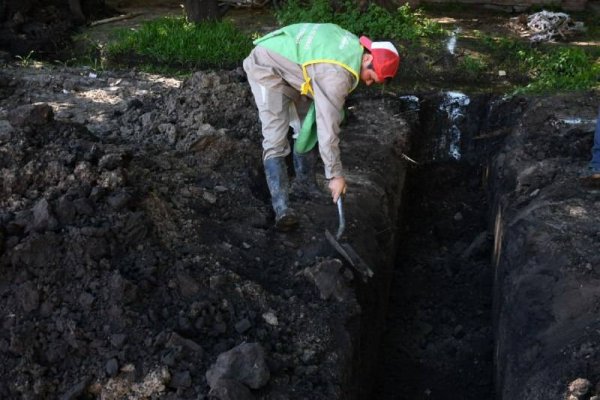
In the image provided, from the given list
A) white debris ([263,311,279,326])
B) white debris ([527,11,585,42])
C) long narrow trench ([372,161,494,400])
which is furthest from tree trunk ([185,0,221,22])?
white debris ([263,311,279,326])

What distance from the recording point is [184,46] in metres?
9.14

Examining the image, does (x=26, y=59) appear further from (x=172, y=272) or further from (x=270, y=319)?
(x=270, y=319)

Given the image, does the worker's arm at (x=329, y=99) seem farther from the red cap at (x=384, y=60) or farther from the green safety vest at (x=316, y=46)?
the red cap at (x=384, y=60)

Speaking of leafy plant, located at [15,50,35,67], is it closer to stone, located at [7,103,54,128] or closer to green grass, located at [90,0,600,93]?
green grass, located at [90,0,600,93]

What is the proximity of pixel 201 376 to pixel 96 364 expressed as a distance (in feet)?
1.64

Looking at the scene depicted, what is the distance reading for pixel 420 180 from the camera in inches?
291

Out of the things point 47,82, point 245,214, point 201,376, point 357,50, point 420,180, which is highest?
point 357,50

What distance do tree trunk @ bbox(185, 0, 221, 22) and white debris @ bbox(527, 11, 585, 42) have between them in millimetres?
3996

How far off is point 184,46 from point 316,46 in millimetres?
5077

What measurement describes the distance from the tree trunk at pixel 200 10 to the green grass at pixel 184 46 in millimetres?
148

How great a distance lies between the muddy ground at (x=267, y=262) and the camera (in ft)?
11.9

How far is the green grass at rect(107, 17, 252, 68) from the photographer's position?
29.3 ft

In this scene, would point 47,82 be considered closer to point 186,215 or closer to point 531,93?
point 186,215

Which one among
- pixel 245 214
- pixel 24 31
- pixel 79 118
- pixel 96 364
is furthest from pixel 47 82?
pixel 96 364
